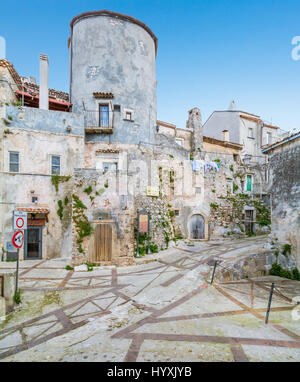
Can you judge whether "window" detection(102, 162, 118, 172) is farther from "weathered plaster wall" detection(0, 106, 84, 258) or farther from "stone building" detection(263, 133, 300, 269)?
"stone building" detection(263, 133, 300, 269)

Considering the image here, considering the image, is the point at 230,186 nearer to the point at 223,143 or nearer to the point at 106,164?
the point at 223,143

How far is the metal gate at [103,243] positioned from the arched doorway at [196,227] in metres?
9.62

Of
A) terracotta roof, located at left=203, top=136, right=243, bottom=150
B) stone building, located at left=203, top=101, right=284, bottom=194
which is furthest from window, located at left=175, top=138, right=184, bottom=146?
stone building, located at left=203, top=101, right=284, bottom=194

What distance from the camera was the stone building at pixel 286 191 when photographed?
12.0 m

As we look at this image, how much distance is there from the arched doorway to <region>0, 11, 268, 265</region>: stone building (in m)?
0.09

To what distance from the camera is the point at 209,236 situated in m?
19.8

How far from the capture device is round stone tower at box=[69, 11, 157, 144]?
54.4ft

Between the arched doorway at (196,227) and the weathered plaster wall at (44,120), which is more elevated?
the weathered plaster wall at (44,120)

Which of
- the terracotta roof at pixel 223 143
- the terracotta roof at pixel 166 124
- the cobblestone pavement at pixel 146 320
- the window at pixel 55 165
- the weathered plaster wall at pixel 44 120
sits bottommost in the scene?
the cobblestone pavement at pixel 146 320

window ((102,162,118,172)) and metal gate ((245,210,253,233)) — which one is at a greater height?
window ((102,162,118,172))

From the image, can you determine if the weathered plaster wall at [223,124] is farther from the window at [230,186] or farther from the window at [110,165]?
the window at [110,165]

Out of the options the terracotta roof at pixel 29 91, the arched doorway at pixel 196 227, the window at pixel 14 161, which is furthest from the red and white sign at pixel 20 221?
the arched doorway at pixel 196 227

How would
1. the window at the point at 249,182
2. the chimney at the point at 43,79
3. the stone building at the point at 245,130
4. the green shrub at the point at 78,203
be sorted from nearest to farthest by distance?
the green shrub at the point at 78,203, the chimney at the point at 43,79, the window at the point at 249,182, the stone building at the point at 245,130

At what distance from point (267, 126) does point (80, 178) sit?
28995mm
